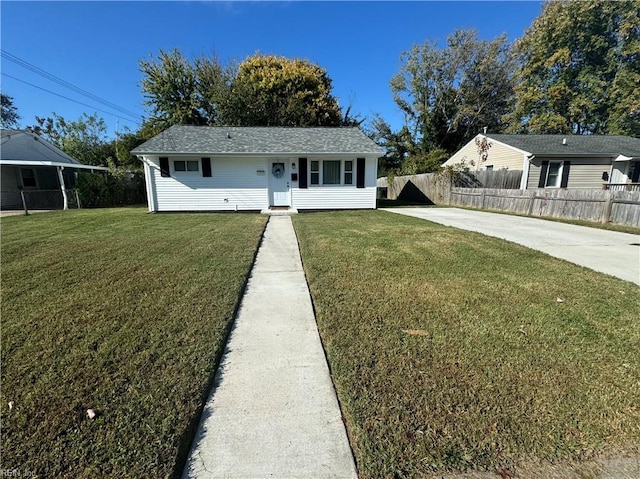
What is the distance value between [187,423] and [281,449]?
553 mm

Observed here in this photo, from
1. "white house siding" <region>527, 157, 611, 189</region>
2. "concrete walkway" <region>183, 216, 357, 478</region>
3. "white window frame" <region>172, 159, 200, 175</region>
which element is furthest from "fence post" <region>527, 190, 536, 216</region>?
"white window frame" <region>172, 159, 200, 175</region>

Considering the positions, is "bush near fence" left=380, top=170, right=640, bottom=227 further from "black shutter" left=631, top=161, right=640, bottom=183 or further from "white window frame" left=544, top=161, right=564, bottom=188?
"black shutter" left=631, top=161, right=640, bottom=183

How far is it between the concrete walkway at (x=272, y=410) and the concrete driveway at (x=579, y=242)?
4.77 m

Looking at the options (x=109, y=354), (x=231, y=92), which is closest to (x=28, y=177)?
(x=231, y=92)

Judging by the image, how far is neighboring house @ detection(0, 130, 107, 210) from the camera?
14.5 m

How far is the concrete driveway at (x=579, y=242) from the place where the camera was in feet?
15.7

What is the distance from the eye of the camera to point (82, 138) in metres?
30.5

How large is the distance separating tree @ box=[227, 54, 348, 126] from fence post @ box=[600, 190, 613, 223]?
18225 mm

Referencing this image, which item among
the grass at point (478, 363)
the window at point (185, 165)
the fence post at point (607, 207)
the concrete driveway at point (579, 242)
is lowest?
the grass at point (478, 363)

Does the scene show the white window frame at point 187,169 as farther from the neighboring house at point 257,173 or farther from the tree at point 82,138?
the tree at point 82,138

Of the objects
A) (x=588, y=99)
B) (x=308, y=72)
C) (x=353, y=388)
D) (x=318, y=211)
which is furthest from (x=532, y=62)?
(x=353, y=388)

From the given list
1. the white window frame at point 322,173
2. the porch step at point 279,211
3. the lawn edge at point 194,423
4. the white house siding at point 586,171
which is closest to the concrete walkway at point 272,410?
the lawn edge at point 194,423

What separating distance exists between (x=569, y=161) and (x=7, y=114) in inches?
2073

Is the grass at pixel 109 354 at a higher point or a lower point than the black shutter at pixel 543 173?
lower
